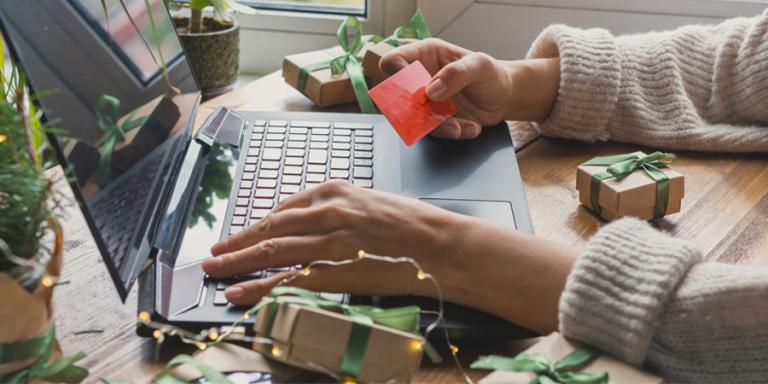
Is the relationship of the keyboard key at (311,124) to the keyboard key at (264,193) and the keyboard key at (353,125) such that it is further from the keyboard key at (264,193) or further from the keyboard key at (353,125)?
the keyboard key at (264,193)

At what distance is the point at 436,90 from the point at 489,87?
96 millimetres

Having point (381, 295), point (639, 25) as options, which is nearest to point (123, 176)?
point (381, 295)

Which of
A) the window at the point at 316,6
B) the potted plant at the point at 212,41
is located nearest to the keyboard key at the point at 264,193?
the potted plant at the point at 212,41

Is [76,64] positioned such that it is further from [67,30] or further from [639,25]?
[639,25]

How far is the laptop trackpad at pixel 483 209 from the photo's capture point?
778 millimetres

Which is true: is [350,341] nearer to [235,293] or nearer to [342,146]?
[235,293]

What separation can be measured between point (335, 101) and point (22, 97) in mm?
559

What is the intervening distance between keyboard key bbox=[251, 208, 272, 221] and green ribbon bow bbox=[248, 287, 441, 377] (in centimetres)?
22

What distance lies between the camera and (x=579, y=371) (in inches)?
21.7

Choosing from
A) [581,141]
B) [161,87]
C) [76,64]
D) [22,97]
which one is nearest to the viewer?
[22,97]

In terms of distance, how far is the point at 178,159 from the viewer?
0.81m

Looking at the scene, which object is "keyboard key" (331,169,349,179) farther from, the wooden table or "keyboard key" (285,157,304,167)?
the wooden table

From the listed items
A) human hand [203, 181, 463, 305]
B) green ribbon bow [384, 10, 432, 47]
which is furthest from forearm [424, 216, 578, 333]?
green ribbon bow [384, 10, 432, 47]

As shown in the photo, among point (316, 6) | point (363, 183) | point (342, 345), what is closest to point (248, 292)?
point (342, 345)
